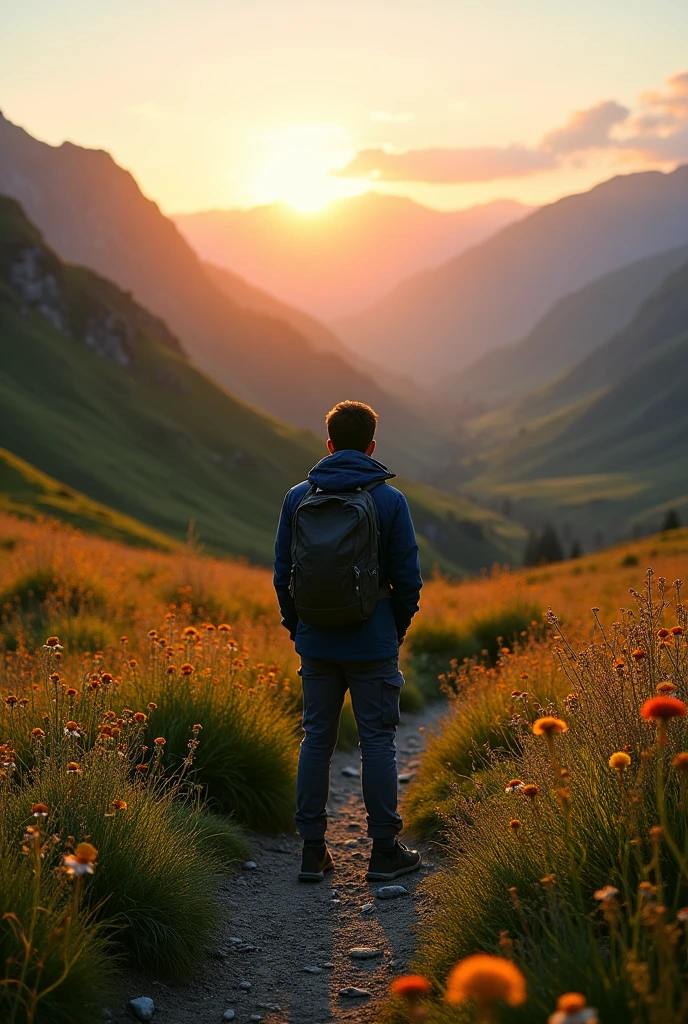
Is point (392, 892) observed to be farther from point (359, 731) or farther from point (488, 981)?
point (488, 981)

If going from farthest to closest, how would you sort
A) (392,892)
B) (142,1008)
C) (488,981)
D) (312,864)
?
1. (312,864)
2. (392,892)
3. (142,1008)
4. (488,981)

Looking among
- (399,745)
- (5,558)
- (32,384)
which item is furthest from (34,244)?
(399,745)

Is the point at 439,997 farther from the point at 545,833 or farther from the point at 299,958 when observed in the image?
the point at 299,958

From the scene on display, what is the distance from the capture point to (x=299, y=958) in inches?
201

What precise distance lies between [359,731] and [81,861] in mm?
3097

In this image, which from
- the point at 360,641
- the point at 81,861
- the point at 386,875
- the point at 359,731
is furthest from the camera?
the point at 386,875

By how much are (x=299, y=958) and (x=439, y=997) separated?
61.9 inches

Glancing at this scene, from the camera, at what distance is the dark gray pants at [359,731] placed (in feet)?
18.9

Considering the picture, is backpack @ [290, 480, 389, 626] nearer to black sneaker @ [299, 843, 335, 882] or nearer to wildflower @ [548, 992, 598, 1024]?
black sneaker @ [299, 843, 335, 882]

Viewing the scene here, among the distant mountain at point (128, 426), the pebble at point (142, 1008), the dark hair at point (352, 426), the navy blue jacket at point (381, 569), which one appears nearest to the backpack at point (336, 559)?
the navy blue jacket at point (381, 569)

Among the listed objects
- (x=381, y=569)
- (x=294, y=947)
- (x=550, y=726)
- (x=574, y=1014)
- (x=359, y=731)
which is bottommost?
(x=294, y=947)

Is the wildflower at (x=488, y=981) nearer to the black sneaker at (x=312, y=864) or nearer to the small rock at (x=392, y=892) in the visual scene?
the small rock at (x=392, y=892)

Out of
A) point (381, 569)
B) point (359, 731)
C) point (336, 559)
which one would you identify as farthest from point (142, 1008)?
point (381, 569)

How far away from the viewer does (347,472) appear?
18.5 ft
